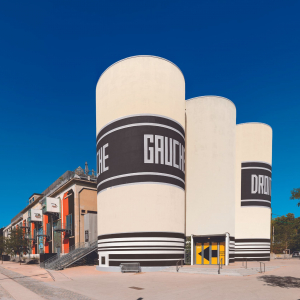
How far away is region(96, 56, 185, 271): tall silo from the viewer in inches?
1201

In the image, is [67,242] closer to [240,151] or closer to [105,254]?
[105,254]

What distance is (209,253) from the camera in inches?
1367

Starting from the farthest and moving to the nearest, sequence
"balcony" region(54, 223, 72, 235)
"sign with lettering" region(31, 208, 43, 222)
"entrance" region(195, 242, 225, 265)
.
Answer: "sign with lettering" region(31, 208, 43, 222) → "balcony" region(54, 223, 72, 235) → "entrance" region(195, 242, 225, 265)

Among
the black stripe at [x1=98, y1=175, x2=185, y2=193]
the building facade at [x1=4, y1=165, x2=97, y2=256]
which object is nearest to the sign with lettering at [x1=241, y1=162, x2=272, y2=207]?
the black stripe at [x1=98, y1=175, x2=185, y2=193]

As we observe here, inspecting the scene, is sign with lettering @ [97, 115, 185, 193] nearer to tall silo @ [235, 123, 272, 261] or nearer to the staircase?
the staircase

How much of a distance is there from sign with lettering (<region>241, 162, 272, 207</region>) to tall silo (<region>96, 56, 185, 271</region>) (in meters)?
14.4

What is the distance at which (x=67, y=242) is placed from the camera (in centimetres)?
4762

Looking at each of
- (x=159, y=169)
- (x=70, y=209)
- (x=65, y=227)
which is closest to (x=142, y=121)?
(x=159, y=169)

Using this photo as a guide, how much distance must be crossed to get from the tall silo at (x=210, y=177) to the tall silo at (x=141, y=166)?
364 centimetres

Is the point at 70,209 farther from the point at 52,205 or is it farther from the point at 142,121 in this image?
the point at 142,121

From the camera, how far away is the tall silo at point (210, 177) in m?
35.1

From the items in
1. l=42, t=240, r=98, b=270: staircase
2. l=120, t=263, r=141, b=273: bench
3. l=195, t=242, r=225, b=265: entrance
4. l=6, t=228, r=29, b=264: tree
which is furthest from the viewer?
l=6, t=228, r=29, b=264: tree

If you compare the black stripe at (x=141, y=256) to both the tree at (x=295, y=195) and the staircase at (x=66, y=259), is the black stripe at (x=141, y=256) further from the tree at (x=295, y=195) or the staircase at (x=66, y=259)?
the tree at (x=295, y=195)

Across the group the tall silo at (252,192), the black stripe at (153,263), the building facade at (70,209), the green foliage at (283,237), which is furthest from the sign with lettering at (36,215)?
the green foliage at (283,237)
